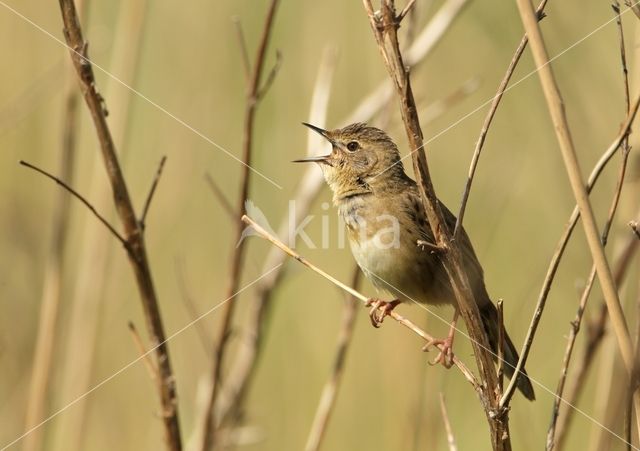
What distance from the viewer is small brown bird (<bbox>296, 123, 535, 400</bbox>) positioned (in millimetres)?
3273

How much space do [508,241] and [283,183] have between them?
4.66ft

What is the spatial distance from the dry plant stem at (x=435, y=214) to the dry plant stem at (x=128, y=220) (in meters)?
0.91

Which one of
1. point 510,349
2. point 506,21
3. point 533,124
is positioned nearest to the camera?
point 510,349

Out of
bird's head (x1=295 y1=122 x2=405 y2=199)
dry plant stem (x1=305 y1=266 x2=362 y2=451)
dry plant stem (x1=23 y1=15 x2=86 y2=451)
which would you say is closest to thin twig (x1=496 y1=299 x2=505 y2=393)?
dry plant stem (x1=305 y1=266 x2=362 y2=451)

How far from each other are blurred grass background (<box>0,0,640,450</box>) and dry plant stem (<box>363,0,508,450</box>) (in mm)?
1963

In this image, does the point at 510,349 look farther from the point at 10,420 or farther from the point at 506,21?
the point at 10,420

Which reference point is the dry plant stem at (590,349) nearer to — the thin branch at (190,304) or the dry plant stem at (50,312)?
the thin branch at (190,304)

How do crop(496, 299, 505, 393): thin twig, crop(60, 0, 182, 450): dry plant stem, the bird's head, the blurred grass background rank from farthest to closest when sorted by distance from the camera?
1. the blurred grass background
2. the bird's head
3. crop(60, 0, 182, 450): dry plant stem
4. crop(496, 299, 505, 393): thin twig

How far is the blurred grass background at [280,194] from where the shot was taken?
4438mm

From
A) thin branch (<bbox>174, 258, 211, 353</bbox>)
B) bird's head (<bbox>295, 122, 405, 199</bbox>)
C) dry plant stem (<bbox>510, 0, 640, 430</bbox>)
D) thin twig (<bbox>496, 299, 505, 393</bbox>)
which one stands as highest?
bird's head (<bbox>295, 122, 405, 199</bbox>)

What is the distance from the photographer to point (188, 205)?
5250 millimetres

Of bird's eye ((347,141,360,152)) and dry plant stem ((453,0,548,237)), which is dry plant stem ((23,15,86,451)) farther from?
dry plant stem ((453,0,548,237))

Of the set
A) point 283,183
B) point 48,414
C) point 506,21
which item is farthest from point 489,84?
point 48,414

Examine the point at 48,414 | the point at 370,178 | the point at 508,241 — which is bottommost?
the point at 48,414
